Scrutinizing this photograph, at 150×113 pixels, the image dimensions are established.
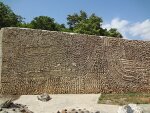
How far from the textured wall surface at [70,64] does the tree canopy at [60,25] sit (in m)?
18.9

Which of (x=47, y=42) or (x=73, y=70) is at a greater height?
(x=47, y=42)

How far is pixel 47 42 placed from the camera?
57.0 ft

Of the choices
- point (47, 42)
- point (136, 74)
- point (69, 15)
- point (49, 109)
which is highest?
point (69, 15)

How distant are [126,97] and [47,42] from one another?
162 inches

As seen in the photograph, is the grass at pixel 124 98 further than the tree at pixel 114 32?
No

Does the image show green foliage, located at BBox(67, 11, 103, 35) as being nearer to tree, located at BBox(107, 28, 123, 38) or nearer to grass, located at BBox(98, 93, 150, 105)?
tree, located at BBox(107, 28, 123, 38)

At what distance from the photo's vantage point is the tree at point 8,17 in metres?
38.0

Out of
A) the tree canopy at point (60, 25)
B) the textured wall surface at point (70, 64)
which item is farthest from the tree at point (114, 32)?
the textured wall surface at point (70, 64)

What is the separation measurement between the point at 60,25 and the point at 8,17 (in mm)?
5752

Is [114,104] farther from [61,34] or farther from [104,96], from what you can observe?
[61,34]

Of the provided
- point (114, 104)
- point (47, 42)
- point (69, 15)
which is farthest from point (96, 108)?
point (69, 15)

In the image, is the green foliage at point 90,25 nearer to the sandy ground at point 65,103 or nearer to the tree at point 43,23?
the tree at point 43,23

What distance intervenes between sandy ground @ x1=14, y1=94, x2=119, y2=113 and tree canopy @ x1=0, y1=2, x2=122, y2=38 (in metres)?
20.0

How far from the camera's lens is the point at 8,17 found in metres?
38.7
